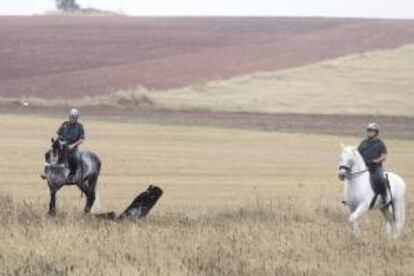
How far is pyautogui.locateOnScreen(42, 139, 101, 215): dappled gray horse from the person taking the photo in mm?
24047

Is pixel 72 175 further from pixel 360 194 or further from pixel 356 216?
pixel 356 216

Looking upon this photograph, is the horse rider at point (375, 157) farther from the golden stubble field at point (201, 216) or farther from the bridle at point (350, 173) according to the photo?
the golden stubble field at point (201, 216)

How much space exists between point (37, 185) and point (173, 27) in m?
68.0

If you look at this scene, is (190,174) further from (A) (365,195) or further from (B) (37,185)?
(A) (365,195)

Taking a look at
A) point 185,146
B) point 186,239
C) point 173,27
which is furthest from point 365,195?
point 173,27

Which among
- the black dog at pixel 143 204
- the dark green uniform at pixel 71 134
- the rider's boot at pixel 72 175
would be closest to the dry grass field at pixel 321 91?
the rider's boot at pixel 72 175

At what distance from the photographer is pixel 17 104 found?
64.6 metres

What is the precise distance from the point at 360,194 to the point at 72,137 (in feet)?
19.3

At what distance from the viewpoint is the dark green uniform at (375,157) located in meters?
22.7

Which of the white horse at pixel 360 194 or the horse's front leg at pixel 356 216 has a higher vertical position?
the white horse at pixel 360 194

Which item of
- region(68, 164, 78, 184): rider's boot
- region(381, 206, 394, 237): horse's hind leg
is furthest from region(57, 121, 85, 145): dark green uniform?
region(381, 206, 394, 237): horse's hind leg

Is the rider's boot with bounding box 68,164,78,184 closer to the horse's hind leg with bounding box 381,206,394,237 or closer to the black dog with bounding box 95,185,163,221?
the black dog with bounding box 95,185,163,221

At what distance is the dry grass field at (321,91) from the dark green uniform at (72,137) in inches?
1576

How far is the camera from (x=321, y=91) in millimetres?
70625
